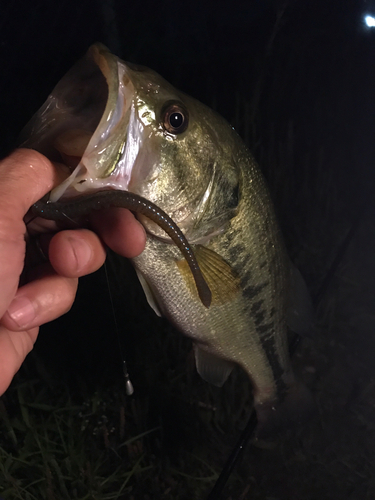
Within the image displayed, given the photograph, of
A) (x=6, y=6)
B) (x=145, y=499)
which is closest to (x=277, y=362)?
(x=145, y=499)

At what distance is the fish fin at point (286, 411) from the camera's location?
4.92 feet

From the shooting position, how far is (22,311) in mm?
896

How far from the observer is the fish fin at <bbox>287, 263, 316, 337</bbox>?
1403 millimetres

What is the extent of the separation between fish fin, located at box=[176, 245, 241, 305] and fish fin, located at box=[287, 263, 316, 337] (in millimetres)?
307

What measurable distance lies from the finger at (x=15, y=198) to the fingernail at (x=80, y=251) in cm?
13

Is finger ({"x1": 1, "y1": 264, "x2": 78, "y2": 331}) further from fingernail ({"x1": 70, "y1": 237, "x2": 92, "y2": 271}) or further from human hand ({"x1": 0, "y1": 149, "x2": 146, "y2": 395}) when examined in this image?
fingernail ({"x1": 70, "y1": 237, "x2": 92, "y2": 271})

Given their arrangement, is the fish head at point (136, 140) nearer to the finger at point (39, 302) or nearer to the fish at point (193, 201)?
the fish at point (193, 201)

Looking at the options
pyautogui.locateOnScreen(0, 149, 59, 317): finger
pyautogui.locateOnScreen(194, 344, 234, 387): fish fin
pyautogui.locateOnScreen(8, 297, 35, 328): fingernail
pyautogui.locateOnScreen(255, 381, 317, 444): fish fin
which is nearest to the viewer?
pyautogui.locateOnScreen(0, 149, 59, 317): finger

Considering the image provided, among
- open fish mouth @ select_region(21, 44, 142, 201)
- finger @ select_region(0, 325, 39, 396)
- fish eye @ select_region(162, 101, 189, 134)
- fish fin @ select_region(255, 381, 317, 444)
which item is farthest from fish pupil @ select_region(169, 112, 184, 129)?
fish fin @ select_region(255, 381, 317, 444)

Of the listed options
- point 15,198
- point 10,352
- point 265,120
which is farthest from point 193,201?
point 265,120

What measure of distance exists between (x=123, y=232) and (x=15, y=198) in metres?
0.26

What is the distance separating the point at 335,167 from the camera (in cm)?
453

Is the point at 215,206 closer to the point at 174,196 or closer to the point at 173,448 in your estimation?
the point at 174,196

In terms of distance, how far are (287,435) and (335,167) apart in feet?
11.0
